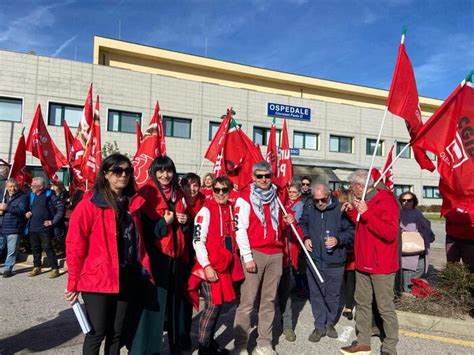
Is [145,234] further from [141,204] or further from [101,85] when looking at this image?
[101,85]

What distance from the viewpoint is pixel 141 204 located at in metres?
3.54

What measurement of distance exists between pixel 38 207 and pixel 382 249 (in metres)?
6.90

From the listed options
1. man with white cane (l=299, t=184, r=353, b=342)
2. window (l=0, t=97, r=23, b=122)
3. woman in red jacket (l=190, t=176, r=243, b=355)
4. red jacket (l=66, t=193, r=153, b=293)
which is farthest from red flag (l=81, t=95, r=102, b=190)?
window (l=0, t=97, r=23, b=122)

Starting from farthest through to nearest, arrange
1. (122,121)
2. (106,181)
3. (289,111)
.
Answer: (289,111) → (122,121) → (106,181)

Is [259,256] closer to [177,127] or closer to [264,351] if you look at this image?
[264,351]

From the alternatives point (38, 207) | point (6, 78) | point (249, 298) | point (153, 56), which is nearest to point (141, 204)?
point (249, 298)

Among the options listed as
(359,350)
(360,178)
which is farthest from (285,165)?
(359,350)

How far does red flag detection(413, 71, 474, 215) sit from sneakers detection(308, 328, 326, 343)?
237cm

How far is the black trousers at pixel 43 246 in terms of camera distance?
8.27 metres

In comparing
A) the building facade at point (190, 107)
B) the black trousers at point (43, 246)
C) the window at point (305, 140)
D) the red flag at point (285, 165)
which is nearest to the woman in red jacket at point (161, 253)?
the black trousers at point (43, 246)

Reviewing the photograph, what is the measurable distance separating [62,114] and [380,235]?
22146 mm

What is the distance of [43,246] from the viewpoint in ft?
27.4

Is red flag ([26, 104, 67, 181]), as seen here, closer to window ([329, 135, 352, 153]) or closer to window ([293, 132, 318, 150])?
window ([293, 132, 318, 150])

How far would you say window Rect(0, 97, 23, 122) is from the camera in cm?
2158
